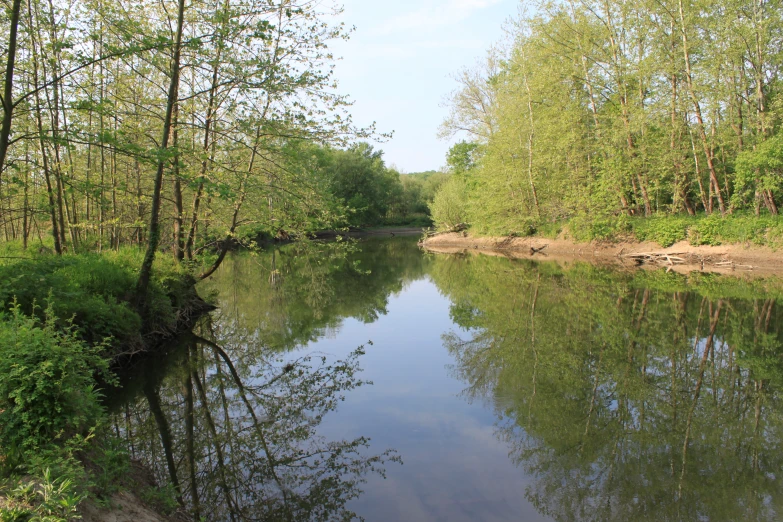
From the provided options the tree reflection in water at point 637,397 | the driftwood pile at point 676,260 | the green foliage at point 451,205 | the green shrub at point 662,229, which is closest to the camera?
the tree reflection in water at point 637,397

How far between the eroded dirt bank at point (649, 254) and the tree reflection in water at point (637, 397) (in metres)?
6.22

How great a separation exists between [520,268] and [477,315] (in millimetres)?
10971

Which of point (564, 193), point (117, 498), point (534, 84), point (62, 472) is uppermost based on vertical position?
point (534, 84)

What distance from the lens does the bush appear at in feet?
13.6

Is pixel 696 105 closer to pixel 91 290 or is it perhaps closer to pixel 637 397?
pixel 637 397

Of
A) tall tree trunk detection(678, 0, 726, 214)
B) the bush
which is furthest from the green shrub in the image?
the bush

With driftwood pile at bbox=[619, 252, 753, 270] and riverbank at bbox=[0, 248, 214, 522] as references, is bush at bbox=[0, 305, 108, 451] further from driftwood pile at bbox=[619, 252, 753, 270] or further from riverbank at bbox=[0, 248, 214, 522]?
driftwood pile at bbox=[619, 252, 753, 270]

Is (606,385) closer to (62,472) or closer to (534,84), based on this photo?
(62,472)

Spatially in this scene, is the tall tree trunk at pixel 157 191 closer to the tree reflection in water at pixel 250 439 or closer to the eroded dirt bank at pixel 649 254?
the tree reflection in water at pixel 250 439

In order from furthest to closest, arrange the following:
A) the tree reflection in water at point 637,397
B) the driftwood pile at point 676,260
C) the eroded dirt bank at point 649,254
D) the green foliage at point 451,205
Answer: the green foliage at point 451,205 → the driftwood pile at point 676,260 → the eroded dirt bank at point 649,254 → the tree reflection in water at point 637,397

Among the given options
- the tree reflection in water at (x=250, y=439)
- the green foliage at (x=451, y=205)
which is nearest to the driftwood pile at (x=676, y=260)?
the green foliage at (x=451, y=205)

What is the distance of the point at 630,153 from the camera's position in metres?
26.3

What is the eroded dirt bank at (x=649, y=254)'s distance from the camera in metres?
20.4

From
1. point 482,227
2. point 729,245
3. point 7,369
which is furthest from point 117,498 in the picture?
point 482,227
